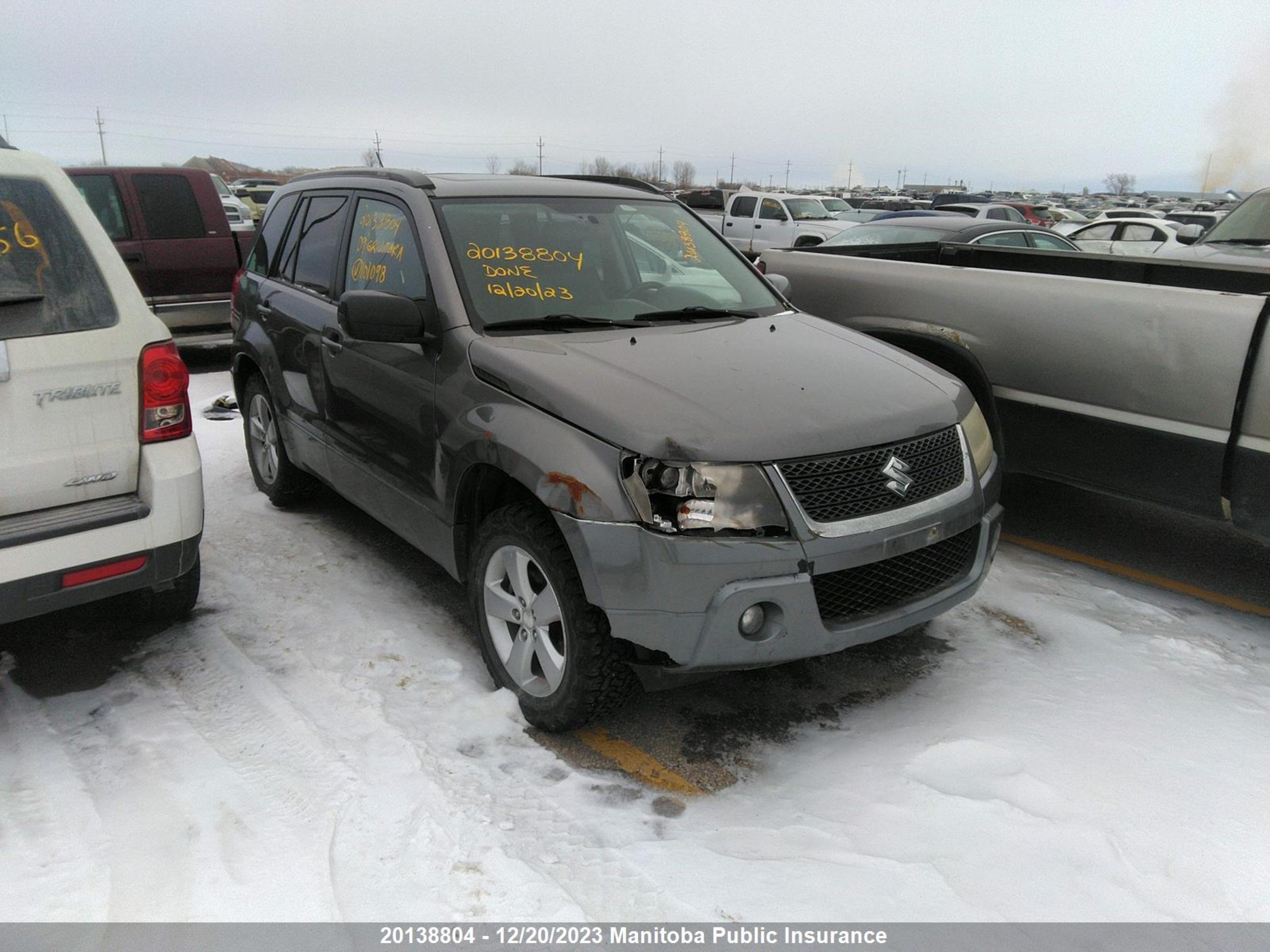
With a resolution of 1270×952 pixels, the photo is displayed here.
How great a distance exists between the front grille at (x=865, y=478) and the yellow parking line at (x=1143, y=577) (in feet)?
6.41

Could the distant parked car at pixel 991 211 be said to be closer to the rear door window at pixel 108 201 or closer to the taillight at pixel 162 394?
the rear door window at pixel 108 201

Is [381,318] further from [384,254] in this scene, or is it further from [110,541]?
[110,541]

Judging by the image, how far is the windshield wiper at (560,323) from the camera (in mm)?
3594

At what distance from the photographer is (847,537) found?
2934 millimetres

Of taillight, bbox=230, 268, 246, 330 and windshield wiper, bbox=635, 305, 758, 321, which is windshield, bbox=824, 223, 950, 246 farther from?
taillight, bbox=230, 268, 246, 330

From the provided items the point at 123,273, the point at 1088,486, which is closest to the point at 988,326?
the point at 1088,486

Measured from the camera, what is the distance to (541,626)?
3.21 metres

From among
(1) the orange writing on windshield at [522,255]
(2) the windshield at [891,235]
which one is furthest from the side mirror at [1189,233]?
(1) the orange writing on windshield at [522,255]

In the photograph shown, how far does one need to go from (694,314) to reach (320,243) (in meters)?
2.07

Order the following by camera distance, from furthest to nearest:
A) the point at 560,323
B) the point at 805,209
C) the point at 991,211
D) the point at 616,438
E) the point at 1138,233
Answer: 1. the point at 991,211
2. the point at 805,209
3. the point at 1138,233
4. the point at 560,323
5. the point at 616,438

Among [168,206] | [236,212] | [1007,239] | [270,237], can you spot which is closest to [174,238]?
[168,206]

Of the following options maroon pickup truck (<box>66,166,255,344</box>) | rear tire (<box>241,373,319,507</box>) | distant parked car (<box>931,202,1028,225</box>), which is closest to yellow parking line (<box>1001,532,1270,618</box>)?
rear tire (<box>241,373,319,507</box>)
